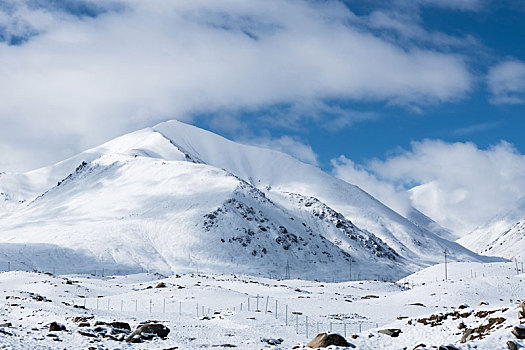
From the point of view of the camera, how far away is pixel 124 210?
18762cm

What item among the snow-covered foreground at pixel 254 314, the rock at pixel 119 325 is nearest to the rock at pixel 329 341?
the snow-covered foreground at pixel 254 314

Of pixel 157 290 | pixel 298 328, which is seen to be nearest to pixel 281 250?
pixel 157 290

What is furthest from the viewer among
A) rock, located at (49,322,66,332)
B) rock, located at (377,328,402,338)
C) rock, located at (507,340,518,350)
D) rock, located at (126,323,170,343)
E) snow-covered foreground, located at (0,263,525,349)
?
rock, located at (49,322,66,332)

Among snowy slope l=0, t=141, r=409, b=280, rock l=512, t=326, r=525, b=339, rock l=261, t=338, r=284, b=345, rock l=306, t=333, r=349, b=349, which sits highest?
snowy slope l=0, t=141, r=409, b=280

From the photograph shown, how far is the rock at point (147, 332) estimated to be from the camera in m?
30.9

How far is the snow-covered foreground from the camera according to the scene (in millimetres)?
27828

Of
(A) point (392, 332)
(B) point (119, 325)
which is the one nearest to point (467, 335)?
(A) point (392, 332)

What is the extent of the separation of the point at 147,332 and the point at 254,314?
50.0 feet

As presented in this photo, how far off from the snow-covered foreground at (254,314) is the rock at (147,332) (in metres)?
0.62

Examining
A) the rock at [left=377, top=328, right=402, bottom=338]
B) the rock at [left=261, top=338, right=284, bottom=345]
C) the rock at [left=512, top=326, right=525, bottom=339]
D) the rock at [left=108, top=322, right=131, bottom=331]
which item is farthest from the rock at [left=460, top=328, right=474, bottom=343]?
the rock at [left=108, top=322, right=131, bottom=331]

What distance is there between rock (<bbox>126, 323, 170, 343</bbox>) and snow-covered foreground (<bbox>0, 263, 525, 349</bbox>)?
62cm

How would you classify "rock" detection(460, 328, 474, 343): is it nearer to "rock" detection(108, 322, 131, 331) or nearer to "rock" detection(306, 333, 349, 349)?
"rock" detection(306, 333, 349, 349)

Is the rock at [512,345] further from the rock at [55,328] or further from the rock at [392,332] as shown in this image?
the rock at [55,328]

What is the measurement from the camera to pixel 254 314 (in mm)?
46281
